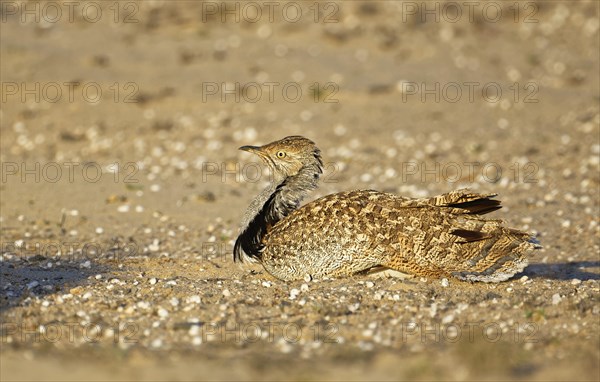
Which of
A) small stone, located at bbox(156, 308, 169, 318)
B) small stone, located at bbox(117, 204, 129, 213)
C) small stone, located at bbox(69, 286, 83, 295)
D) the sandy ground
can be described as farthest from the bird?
small stone, located at bbox(117, 204, 129, 213)

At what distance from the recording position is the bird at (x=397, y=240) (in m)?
8.98

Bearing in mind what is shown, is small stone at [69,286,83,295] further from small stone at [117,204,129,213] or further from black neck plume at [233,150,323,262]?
small stone at [117,204,129,213]

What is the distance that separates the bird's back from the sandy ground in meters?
0.22

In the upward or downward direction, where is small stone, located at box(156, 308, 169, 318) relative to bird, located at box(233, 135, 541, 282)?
downward

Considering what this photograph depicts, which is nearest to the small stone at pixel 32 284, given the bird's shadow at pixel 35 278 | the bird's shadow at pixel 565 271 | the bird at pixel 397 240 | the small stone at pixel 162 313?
the bird's shadow at pixel 35 278

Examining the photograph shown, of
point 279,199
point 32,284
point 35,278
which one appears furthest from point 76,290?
point 279,199

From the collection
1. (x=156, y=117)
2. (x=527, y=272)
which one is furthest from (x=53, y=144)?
(x=527, y=272)

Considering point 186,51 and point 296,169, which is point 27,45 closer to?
point 186,51

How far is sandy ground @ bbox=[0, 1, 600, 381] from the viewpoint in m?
7.34

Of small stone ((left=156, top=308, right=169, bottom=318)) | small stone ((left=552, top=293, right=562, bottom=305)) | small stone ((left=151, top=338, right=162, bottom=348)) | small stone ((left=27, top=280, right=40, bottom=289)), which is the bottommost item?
small stone ((left=151, top=338, right=162, bottom=348))

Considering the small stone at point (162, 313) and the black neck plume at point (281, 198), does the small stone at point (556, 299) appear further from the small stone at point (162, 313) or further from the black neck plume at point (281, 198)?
the small stone at point (162, 313)

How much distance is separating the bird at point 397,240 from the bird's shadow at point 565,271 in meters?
1.65

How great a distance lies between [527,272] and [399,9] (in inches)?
659

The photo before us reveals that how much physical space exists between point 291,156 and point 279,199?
1.59 feet
